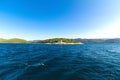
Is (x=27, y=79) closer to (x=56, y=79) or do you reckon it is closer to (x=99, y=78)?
(x=56, y=79)

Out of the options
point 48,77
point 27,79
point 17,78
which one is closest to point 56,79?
point 48,77

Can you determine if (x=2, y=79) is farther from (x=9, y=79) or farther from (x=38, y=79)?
(x=38, y=79)

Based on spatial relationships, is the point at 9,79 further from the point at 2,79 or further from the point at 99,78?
the point at 99,78

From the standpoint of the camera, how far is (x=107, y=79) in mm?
13406

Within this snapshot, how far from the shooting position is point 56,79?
525 inches

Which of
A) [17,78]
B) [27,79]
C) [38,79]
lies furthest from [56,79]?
[17,78]

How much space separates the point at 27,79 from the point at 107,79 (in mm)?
9434

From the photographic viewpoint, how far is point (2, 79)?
13.3 meters

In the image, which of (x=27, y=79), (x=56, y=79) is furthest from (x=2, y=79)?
(x=56, y=79)

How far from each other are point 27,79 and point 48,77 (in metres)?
2.49

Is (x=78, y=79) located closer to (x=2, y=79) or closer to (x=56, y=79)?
(x=56, y=79)

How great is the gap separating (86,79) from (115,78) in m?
3.58

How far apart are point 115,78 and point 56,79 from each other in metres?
7.15

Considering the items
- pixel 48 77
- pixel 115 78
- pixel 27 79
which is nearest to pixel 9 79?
pixel 27 79
